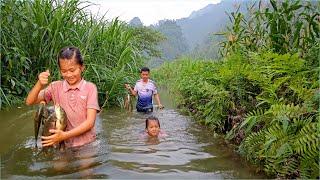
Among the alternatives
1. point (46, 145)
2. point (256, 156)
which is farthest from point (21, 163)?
point (256, 156)

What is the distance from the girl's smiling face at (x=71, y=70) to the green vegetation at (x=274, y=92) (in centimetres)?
164

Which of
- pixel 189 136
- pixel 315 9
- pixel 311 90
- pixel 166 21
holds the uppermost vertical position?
pixel 166 21

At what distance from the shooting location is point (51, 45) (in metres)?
8.66

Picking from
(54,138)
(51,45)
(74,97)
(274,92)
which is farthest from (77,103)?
(51,45)

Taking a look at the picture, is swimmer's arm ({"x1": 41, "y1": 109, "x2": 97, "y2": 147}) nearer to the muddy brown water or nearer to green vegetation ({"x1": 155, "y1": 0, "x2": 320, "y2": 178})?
the muddy brown water

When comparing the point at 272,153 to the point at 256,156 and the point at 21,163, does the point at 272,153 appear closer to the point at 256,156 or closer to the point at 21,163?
the point at 256,156

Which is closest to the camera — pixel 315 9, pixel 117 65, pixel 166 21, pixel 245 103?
pixel 245 103

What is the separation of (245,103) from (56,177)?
2638 mm

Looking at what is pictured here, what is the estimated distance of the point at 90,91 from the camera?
4.02 metres

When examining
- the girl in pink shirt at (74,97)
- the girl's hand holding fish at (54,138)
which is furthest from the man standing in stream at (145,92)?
the girl's hand holding fish at (54,138)

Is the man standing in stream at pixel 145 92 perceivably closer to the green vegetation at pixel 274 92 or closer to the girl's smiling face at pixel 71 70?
the green vegetation at pixel 274 92

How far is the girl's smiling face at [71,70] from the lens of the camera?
3836mm

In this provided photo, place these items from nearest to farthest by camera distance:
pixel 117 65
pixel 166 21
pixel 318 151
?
pixel 318 151 < pixel 117 65 < pixel 166 21

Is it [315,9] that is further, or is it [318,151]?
[315,9]
